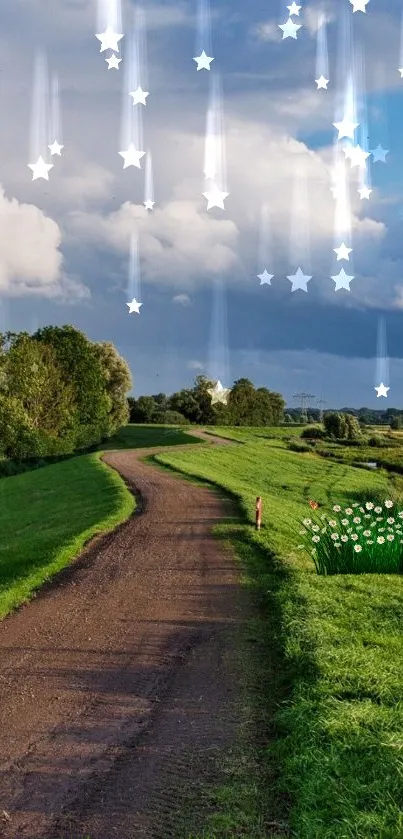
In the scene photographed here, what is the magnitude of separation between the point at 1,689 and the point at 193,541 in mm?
10015

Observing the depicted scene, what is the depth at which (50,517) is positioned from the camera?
25844mm

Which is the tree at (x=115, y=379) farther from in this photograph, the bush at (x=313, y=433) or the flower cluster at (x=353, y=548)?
the flower cluster at (x=353, y=548)

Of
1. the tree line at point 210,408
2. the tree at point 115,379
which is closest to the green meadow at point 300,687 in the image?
the tree at point 115,379

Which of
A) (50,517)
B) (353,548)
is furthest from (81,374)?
(353,548)

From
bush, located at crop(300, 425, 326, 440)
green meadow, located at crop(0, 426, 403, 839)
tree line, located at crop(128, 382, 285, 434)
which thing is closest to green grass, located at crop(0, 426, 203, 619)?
green meadow, located at crop(0, 426, 403, 839)

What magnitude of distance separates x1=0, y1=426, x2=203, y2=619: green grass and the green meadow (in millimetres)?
82

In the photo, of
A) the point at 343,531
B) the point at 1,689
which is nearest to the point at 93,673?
the point at 1,689

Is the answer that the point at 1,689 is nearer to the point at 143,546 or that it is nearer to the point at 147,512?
the point at 143,546

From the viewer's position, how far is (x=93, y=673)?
9148 millimetres

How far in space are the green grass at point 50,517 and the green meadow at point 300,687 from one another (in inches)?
3.2

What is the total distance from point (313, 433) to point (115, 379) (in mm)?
24708

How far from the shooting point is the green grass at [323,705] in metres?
5.63

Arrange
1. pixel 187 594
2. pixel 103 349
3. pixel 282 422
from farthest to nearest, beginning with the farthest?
1. pixel 282 422
2. pixel 103 349
3. pixel 187 594

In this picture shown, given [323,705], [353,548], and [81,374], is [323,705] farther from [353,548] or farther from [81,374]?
[81,374]
